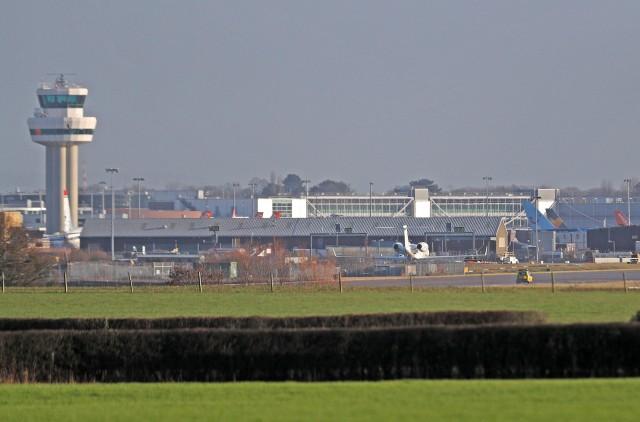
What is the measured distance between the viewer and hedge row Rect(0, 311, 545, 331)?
1111 inches

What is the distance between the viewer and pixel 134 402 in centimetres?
1955

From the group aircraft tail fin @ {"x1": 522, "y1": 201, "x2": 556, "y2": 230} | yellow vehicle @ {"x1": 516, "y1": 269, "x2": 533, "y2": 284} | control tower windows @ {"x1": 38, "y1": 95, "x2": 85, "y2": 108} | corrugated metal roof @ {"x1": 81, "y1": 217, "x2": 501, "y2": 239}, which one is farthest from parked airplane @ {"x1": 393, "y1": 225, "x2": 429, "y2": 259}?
control tower windows @ {"x1": 38, "y1": 95, "x2": 85, "y2": 108}

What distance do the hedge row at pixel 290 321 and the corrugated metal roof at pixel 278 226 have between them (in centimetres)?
12136

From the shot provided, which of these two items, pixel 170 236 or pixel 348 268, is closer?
pixel 348 268

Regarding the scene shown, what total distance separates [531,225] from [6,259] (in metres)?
103

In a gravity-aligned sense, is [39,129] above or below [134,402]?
above

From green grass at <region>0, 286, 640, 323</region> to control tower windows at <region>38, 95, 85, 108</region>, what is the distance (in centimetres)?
10798

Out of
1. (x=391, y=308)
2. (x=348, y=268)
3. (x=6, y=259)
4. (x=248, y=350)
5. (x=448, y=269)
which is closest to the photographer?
(x=248, y=350)

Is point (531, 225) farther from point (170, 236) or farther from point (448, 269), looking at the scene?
point (448, 269)

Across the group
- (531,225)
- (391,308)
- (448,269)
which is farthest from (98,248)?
(391,308)

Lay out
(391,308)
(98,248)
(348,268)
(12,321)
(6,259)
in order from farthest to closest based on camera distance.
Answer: (98,248), (348,268), (6,259), (391,308), (12,321)

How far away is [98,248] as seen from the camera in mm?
153375

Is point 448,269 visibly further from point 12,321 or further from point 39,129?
point 39,129

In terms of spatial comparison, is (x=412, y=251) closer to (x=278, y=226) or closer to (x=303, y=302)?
(x=278, y=226)
